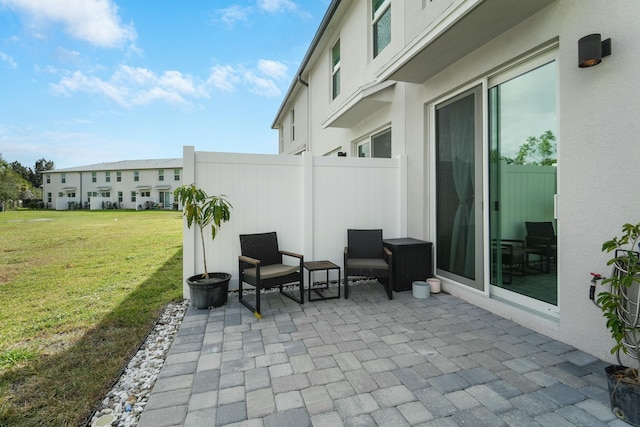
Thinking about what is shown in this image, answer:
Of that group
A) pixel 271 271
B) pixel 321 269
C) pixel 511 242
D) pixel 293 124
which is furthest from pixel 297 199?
pixel 293 124

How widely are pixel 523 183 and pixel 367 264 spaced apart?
225 centimetres

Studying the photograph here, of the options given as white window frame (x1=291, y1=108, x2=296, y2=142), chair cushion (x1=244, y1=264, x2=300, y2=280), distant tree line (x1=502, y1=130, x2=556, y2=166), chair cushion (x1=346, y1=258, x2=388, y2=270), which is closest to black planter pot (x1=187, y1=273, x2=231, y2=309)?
chair cushion (x1=244, y1=264, x2=300, y2=280)

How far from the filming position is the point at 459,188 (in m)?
4.41

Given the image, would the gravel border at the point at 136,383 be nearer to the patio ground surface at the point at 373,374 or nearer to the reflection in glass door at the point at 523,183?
the patio ground surface at the point at 373,374

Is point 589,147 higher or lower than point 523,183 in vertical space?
higher

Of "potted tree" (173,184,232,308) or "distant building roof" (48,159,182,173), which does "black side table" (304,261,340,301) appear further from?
"distant building roof" (48,159,182,173)

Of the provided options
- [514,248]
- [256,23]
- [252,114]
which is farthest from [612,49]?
[252,114]

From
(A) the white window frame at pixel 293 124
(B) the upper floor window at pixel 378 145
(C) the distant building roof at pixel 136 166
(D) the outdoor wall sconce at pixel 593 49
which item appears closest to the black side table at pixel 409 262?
(B) the upper floor window at pixel 378 145

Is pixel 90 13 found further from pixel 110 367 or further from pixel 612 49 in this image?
pixel 612 49

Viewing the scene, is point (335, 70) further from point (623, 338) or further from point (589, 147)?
point (623, 338)

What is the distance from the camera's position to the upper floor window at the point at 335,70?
8.44 m

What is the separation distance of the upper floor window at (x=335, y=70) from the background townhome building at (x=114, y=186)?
32.8 m

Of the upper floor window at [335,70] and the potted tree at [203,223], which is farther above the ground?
the upper floor window at [335,70]

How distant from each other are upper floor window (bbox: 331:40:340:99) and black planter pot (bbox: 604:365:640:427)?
803 centimetres
